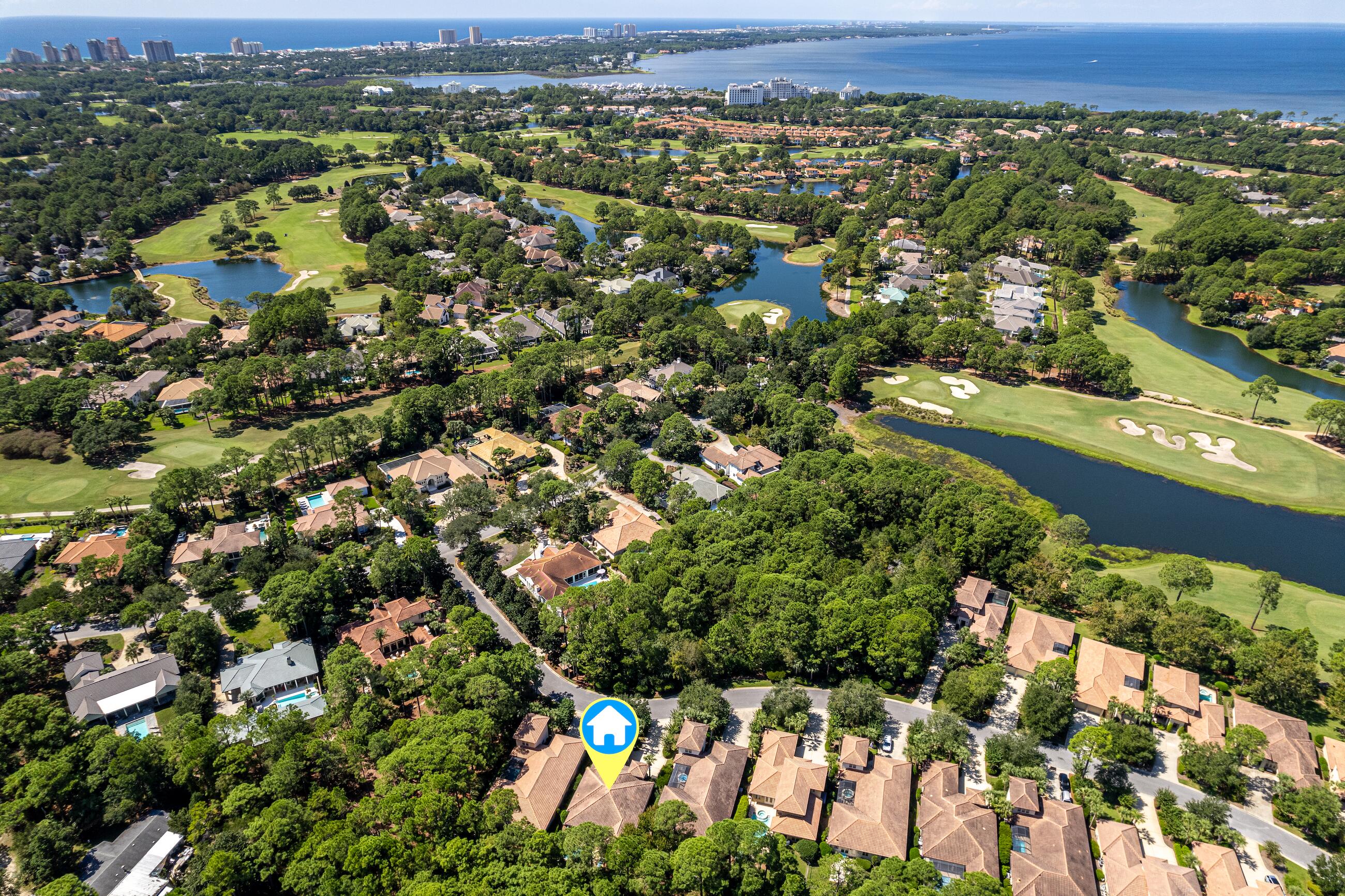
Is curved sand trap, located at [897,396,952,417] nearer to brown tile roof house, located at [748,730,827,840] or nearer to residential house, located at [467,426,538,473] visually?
residential house, located at [467,426,538,473]

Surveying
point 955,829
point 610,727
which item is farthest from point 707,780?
point 955,829

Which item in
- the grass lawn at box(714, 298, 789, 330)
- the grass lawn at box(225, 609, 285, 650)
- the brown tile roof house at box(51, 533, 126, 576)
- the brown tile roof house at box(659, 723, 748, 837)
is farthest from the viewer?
the grass lawn at box(714, 298, 789, 330)

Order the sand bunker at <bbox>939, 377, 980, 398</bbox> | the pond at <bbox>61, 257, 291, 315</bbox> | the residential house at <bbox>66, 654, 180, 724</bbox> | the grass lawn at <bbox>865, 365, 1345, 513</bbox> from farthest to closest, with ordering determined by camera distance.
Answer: the pond at <bbox>61, 257, 291, 315</bbox> → the sand bunker at <bbox>939, 377, 980, 398</bbox> → the grass lawn at <bbox>865, 365, 1345, 513</bbox> → the residential house at <bbox>66, 654, 180, 724</bbox>

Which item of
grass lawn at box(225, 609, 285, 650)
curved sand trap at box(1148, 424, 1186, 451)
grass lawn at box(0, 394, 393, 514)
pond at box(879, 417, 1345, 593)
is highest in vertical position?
curved sand trap at box(1148, 424, 1186, 451)

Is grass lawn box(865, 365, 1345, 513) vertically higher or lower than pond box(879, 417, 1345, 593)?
higher

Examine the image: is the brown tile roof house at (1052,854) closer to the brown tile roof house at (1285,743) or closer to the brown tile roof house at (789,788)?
the brown tile roof house at (789,788)

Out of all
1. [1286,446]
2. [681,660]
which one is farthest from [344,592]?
[1286,446]

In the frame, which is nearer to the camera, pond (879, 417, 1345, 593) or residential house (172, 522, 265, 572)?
residential house (172, 522, 265, 572)

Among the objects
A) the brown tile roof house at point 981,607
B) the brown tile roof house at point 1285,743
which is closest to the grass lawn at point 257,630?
the brown tile roof house at point 981,607

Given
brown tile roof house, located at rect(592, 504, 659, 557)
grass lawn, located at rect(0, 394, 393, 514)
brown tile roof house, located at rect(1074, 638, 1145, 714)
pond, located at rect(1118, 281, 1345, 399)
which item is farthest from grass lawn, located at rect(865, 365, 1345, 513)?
grass lawn, located at rect(0, 394, 393, 514)
